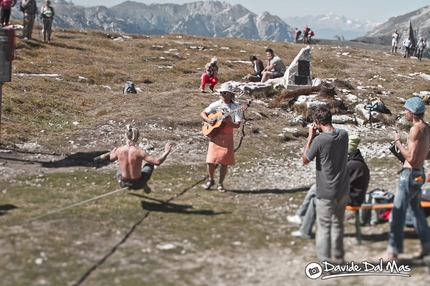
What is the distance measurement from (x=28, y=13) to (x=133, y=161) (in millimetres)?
23402

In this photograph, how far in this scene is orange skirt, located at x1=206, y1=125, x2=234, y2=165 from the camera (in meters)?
11.5

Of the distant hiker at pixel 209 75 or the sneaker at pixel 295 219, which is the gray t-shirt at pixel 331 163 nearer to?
the sneaker at pixel 295 219

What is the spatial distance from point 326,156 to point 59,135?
10261 millimetres

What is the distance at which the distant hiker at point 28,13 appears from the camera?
1171 inches

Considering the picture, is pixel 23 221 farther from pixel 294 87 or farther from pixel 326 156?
pixel 294 87

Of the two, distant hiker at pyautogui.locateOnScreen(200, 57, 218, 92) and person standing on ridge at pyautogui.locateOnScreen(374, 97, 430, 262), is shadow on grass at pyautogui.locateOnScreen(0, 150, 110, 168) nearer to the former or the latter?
person standing on ridge at pyautogui.locateOnScreen(374, 97, 430, 262)

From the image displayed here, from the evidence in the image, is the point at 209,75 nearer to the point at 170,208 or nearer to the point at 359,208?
the point at 170,208

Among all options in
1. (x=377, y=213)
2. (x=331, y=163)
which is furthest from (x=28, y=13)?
(x=331, y=163)

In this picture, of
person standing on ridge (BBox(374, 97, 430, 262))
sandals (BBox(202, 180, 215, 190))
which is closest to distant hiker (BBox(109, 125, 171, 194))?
sandals (BBox(202, 180, 215, 190))

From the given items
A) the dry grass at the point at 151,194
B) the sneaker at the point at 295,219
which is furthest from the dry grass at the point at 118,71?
the sneaker at the point at 295,219

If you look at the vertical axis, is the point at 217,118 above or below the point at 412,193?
above

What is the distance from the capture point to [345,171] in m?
7.98

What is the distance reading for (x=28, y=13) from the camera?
30.1 metres

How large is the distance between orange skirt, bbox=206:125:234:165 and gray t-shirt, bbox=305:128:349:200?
3802 millimetres
